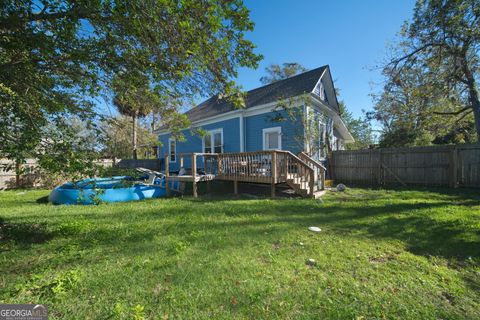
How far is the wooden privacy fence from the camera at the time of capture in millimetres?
8586

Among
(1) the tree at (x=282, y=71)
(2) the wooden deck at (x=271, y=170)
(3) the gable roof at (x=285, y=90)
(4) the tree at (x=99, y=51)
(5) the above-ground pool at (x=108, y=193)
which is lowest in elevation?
(5) the above-ground pool at (x=108, y=193)

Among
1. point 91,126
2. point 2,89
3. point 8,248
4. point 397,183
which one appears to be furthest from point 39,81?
point 397,183

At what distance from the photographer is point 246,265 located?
273cm

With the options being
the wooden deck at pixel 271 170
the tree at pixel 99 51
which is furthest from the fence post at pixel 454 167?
the tree at pixel 99 51

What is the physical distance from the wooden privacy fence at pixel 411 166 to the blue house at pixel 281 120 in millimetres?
1429

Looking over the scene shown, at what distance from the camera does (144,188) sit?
7.97 m

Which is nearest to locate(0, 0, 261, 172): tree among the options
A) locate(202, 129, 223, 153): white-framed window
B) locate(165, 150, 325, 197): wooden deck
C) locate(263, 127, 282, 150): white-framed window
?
locate(165, 150, 325, 197): wooden deck

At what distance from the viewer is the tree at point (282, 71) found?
78.7ft

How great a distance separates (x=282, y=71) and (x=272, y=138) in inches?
670

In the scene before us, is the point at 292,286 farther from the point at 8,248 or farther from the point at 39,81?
the point at 39,81

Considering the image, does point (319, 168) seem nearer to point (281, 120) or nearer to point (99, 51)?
point (281, 120)

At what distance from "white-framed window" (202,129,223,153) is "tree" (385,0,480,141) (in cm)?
853
